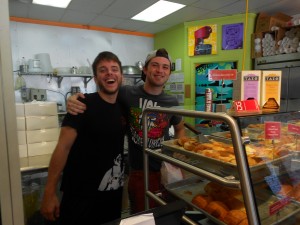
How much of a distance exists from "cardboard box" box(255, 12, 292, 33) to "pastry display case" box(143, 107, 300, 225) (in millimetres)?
3330

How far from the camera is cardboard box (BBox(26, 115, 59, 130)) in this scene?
234 cm

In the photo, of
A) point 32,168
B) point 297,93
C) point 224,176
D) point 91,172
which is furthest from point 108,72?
point 297,93

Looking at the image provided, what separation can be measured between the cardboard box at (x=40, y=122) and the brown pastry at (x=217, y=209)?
1990 millimetres

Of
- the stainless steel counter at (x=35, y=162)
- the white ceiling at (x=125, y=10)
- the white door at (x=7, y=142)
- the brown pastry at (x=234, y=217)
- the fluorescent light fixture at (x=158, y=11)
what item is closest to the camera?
the white door at (x=7, y=142)

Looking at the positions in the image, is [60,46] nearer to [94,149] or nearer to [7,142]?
[94,149]

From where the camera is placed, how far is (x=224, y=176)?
2.60ft

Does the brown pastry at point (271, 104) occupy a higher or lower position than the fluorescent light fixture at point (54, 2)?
lower

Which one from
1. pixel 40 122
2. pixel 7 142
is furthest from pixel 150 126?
pixel 40 122

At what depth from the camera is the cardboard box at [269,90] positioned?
97 cm

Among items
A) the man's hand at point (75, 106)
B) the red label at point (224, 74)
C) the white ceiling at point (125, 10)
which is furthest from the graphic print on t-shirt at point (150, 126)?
the white ceiling at point (125, 10)

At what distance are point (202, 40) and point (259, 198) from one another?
4.06 m

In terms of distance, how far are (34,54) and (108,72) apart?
3.52 meters

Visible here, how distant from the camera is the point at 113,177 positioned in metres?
1.50

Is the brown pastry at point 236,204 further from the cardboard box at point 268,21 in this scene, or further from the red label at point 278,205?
the cardboard box at point 268,21
